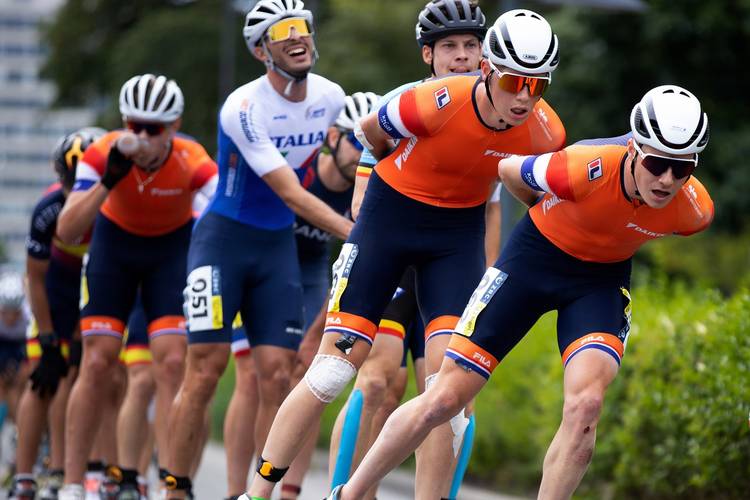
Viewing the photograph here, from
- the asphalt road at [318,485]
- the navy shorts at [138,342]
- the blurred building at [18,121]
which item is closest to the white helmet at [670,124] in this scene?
the navy shorts at [138,342]

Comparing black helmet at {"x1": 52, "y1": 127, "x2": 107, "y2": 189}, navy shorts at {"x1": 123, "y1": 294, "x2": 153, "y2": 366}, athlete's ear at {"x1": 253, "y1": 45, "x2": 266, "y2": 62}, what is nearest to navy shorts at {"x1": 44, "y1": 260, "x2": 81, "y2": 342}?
navy shorts at {"x1": 123, "y1": 294, "x2": 153, "y2": 366}

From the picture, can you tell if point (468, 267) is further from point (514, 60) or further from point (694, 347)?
point (694, 347)

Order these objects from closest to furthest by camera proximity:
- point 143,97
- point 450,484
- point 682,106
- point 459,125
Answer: point 682,106, point 459,125, point 450,484, point 143,97

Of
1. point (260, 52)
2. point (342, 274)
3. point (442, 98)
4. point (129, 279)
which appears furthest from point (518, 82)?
point (129, 279)

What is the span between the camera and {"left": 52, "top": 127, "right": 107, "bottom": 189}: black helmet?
420 inches

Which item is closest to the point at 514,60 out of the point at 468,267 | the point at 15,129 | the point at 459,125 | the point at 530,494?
the point at 459,125

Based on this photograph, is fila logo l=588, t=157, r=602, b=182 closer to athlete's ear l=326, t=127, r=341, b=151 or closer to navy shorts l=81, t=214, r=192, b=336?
athlete's ear l=326, t=127, r=341, b=151

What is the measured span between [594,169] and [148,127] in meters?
3.87

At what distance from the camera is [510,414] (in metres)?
13.1

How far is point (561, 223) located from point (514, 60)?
800 millimetres

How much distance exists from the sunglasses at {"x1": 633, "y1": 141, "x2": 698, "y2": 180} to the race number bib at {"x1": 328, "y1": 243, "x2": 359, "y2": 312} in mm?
1554

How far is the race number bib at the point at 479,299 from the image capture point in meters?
6.81

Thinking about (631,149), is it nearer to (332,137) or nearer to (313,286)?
(332,137)

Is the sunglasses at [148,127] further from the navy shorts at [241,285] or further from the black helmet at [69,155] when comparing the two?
the black helmet at [69,155]
